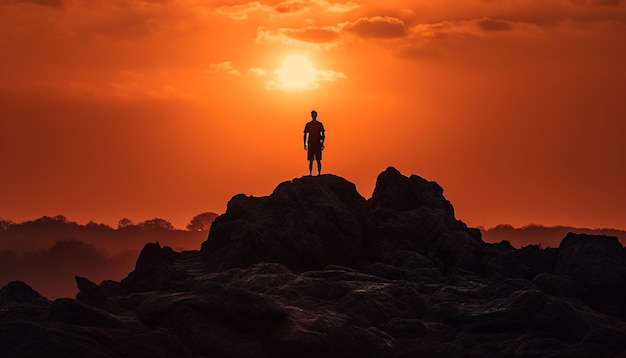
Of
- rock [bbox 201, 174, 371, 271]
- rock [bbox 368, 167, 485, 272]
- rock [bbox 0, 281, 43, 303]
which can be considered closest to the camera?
rock [bbox 0, 281, 43, 303]

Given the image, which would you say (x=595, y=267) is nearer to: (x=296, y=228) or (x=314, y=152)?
(x=296, y=228)

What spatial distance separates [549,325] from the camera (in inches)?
1737

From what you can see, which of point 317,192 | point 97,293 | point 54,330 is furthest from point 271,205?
point 54,330

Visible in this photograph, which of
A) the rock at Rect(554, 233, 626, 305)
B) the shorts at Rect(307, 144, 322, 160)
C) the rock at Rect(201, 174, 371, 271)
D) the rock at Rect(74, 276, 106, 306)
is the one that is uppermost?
the shorts at Rect(307, 144, 322, 160)

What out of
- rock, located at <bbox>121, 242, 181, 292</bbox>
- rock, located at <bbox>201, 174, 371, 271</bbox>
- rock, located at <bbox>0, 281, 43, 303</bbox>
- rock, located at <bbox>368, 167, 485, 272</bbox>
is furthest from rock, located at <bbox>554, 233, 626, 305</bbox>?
rock, located at <bbox>0, 281, 43, 303</bbox>

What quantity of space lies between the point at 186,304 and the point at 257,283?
9009mm

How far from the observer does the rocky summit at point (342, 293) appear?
126 feet

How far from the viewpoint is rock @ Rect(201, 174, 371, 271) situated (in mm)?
56406

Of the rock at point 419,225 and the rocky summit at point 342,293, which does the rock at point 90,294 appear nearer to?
the rocky summit at point 342,293

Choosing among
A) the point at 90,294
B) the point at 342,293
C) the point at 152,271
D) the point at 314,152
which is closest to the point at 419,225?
the point at 314,152

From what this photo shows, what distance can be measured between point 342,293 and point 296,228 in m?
10.3

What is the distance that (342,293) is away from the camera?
156ft

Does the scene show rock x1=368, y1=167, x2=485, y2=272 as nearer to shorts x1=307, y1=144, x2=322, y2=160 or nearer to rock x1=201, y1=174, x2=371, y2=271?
rock x1=201, y1=174, x2=371, y2=271

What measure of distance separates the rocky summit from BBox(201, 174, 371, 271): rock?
3.6 inches
